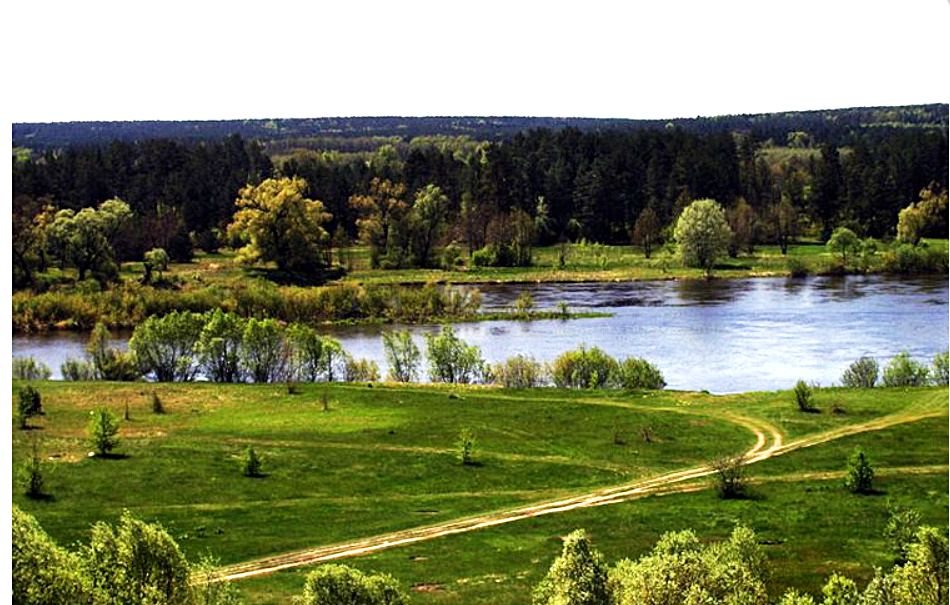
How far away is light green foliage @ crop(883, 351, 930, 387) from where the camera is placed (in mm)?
17531

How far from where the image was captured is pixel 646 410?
644 inches

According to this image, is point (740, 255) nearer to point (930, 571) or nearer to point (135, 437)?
point (135, 437)

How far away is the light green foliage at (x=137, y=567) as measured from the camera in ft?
27.6

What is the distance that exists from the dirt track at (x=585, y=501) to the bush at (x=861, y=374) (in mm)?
1600

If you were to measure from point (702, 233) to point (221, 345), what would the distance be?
23.2 ft

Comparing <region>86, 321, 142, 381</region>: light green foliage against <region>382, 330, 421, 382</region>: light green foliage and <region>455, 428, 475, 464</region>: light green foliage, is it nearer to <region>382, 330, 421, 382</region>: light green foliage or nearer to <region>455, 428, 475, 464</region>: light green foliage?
<region>382, 330, 421, 382</region>: light green foliage

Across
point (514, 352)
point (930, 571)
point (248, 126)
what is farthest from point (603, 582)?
point (514, 352)

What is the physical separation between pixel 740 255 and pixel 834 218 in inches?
64.6

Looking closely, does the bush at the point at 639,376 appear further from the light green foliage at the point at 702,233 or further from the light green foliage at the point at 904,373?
the light green foliage at the point at 904,373

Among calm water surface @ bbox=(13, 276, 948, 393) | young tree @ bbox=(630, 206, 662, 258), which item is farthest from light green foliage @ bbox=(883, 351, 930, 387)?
young tree @ bbox=(630, 206, 662, 258)

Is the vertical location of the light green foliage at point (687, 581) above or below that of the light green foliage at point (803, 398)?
above

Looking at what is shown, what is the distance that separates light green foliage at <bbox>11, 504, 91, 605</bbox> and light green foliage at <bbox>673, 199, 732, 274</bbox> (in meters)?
12.2

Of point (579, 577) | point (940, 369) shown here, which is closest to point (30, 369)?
point (579, 577)

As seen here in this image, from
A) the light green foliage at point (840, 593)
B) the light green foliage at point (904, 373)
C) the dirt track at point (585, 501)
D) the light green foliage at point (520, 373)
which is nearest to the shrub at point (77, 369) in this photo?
the dirt track at point (585, 501)
